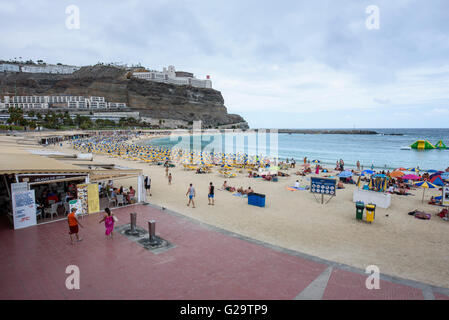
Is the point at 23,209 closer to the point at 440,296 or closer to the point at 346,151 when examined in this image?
the point at 440,296

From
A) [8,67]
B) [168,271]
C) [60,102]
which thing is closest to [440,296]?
[168,271]

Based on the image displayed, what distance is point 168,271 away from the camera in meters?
5.91

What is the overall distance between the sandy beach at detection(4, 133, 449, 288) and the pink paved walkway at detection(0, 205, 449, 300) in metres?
1.08

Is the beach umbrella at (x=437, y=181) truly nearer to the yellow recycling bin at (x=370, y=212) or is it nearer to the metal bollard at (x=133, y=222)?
the yellow recycling bin at (x=370, y=212)

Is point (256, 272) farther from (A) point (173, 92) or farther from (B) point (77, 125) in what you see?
(A) point (173, 92)

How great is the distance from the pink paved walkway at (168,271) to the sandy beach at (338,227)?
1081 mm

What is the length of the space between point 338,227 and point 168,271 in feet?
21.3

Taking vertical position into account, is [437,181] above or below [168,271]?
above

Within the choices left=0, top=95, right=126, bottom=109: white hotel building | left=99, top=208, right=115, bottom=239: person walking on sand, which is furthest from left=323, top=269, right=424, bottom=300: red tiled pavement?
left=0, top=95, right=126, bottom=109: white hotel building

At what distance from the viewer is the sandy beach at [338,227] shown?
693 centimetres

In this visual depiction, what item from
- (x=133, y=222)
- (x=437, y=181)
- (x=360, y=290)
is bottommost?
(x=360, y=290)

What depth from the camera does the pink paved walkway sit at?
5113 mm

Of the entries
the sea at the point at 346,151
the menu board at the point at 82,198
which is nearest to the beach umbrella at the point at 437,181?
the menu board at the point at 82,198
